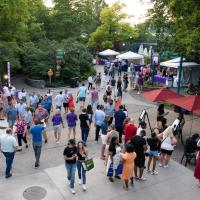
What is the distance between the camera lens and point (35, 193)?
9352 millimetres

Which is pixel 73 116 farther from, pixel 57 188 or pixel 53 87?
pixel 53 87

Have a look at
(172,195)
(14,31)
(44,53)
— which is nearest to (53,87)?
(44,53)

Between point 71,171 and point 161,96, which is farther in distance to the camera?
point 161,96

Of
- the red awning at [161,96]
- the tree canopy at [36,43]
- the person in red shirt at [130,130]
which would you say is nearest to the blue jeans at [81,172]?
the person in red shirt at [130,130]

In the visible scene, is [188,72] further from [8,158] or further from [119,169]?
[8,158]

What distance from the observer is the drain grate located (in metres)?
9.14

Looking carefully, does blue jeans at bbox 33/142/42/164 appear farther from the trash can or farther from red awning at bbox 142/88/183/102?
the trash can

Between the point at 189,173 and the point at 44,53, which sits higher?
the point at 44,53

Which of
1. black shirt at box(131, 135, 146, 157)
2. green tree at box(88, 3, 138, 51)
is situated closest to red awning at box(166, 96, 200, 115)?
black shirt at box(131, 135, 146, 157)

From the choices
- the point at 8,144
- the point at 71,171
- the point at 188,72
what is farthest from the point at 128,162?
the point at 188,72

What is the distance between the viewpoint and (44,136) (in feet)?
42.8

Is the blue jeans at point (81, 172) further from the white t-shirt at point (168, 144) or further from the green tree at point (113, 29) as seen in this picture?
the green tree at point (113, 29)

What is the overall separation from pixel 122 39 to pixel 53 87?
1692 centimetres

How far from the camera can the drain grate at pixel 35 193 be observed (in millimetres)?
9141
